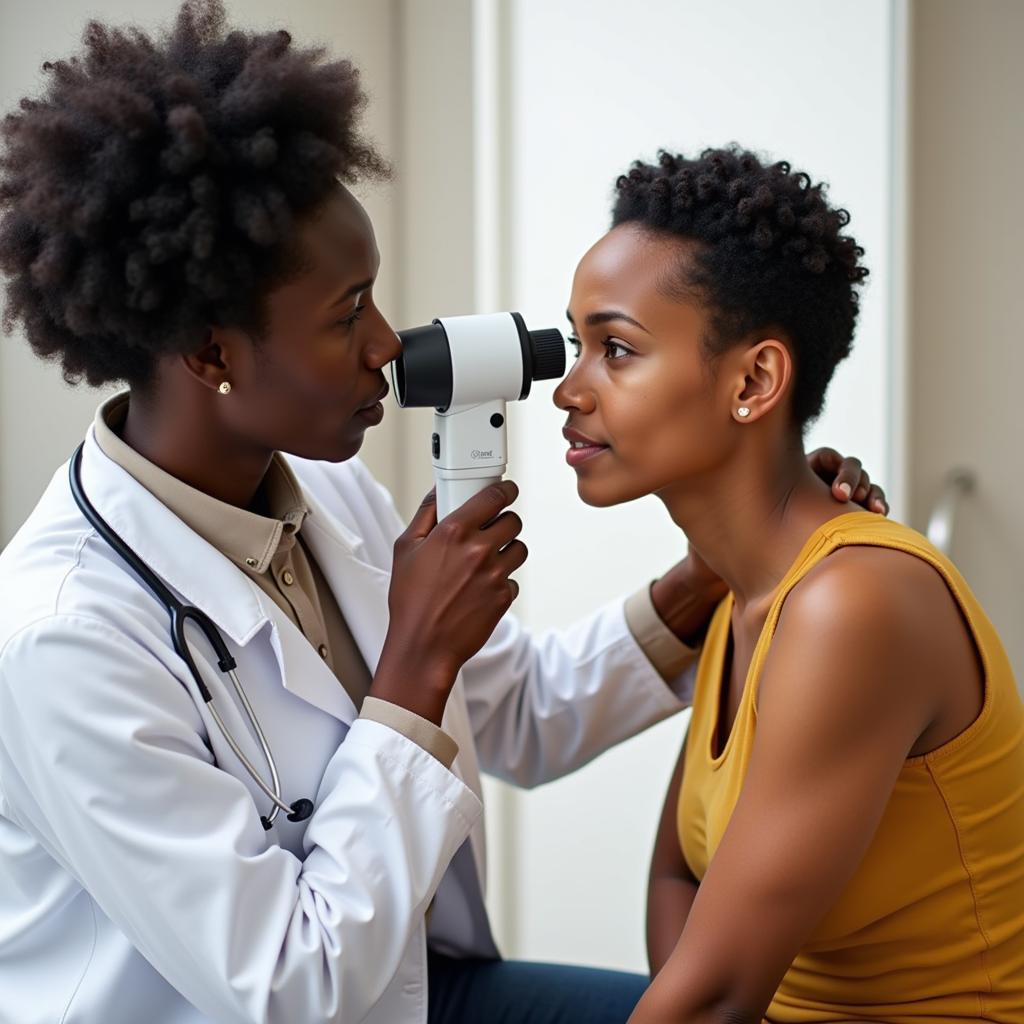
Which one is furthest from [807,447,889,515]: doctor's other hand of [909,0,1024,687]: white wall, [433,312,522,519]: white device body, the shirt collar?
[909,0,1024,687]: white wall

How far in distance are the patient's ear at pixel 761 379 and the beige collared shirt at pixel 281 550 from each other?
47 cm

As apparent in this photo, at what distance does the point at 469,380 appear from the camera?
129cm

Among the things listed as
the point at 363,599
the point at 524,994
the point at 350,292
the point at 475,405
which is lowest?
the point at 524,994

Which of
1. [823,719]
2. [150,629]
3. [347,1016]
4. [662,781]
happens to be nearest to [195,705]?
[150,629]

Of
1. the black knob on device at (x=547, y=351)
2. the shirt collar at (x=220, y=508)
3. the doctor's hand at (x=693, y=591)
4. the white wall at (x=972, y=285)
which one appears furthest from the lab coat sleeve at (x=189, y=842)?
the white wall at (x=972, y=285)

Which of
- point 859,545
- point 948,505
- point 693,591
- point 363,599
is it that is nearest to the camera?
point 859,545

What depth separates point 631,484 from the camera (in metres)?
1.32

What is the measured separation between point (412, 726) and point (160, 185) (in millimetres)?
566

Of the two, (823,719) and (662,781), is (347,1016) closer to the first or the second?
(823,719)

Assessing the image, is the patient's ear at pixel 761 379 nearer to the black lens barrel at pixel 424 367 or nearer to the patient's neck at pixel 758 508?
the patient's neck at pixel 758 508

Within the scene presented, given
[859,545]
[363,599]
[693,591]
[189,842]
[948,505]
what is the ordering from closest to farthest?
[189,842], [859,545], [363,599], [693,591], [948,505]

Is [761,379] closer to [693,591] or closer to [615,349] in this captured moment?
[615,349]

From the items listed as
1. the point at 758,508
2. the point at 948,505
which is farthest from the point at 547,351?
the point at 948,505

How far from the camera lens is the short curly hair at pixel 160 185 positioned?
1079mm
